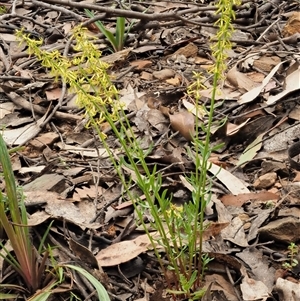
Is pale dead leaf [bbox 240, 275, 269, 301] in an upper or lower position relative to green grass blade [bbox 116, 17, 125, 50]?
lower

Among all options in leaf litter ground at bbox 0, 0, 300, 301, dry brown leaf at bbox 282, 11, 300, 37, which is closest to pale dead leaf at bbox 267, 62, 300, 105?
leaf litter ground at bbox 0, 0, 300, 301

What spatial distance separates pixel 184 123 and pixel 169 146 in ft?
0.39

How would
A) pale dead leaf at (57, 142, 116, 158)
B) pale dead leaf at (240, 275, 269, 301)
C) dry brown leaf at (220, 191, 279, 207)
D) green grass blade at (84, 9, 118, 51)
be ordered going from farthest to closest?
green grass blade at (84, 9, 118, 51) < pale dead leaf at (57, 142, 116, 158) < dry brown leaf at (220, 191, 279, 207) < pale dead leaf at (240, 275, 269, 301)

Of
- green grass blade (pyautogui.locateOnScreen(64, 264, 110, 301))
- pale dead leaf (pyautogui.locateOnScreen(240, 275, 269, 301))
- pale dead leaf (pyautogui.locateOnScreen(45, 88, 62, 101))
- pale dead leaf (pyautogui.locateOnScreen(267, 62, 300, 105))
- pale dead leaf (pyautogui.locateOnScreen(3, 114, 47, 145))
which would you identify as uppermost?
green grass blade (pyautogui.locateOnScreen(64, 264, 110, 301))

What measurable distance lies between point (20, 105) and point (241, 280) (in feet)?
4.76

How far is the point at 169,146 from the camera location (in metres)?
2.21

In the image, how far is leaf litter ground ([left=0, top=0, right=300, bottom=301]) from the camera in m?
1.64

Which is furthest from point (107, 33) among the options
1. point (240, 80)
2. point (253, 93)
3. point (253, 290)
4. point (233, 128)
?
point (253, 290)

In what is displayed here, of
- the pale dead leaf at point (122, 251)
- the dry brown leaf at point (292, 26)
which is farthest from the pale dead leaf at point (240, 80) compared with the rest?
the pale dead leaf at point (122, 251)

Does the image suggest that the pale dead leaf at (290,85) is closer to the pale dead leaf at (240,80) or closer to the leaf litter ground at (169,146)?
the leaf litter ground at (169,146)

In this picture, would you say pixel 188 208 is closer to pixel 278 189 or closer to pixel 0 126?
pixel 278 189

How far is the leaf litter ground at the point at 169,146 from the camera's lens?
1.64 metres

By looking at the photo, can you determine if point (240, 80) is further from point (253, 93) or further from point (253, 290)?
point (253, 290)

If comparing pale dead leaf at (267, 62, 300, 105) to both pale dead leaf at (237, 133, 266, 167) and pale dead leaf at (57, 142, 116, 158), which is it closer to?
pale dead leaf at (237, 133, 266, 167)
